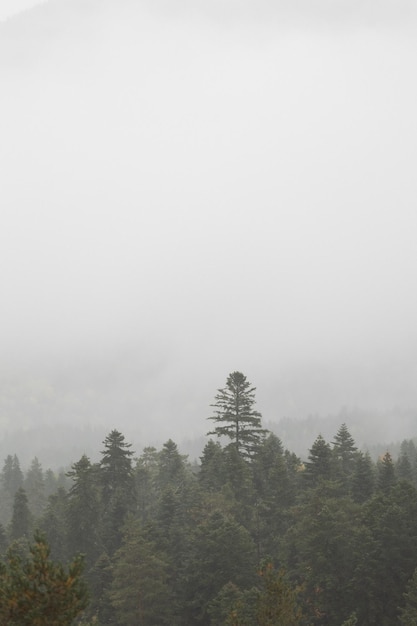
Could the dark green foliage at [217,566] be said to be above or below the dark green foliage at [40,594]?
below

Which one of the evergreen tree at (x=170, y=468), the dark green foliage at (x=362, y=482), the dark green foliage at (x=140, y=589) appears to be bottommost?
the dark green foliage at (x=140, y=589)

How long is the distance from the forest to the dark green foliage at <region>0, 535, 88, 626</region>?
0.04 m

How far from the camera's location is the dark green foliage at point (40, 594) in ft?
66.7

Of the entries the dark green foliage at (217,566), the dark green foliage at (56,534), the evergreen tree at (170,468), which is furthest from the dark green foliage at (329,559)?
the evergreen tree at (170,468)

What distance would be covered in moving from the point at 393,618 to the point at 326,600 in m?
5.15

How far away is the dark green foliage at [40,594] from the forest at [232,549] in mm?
42

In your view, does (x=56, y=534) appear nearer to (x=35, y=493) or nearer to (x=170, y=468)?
(x=170, y=468)

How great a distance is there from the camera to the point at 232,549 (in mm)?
52594

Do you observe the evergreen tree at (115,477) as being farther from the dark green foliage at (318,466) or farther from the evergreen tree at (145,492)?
the dark green foliage at (318,466)

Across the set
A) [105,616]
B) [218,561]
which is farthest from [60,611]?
[105,616]

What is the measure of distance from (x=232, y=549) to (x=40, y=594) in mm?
34721

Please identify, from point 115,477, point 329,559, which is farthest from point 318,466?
point 115,477

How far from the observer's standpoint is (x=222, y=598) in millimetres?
44906

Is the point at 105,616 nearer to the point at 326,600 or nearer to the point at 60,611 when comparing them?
the point at 326,600
